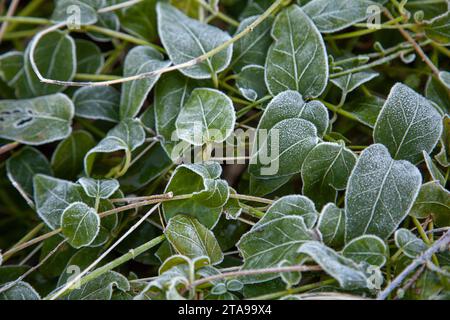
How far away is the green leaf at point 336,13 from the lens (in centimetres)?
71

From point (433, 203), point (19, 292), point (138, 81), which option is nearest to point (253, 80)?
point (138, 81)

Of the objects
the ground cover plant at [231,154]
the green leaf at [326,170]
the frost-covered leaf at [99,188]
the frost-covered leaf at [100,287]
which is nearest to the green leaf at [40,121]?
the ground cover plant at [231,154]

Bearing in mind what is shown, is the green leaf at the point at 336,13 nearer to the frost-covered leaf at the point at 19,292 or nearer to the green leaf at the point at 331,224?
the green leaf at the point at 331,224

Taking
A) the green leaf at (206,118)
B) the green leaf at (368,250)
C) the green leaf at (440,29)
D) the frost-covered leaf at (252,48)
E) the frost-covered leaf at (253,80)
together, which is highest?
the green leaf at (440,29)

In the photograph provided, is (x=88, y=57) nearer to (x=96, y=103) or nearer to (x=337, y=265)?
(x=96, y=103)

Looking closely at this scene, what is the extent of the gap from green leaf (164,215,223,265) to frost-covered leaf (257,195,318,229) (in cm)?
7

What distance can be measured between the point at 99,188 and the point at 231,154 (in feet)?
0.55

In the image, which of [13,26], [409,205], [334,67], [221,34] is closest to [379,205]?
[409,205]

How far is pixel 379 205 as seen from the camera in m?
0.57

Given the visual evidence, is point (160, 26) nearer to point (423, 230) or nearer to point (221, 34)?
point (221, 34)

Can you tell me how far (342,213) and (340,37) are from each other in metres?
0.29

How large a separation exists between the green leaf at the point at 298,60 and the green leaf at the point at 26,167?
1.17 ft

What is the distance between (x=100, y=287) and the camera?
2.00 feet

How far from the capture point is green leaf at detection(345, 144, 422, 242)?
0.57 meters
